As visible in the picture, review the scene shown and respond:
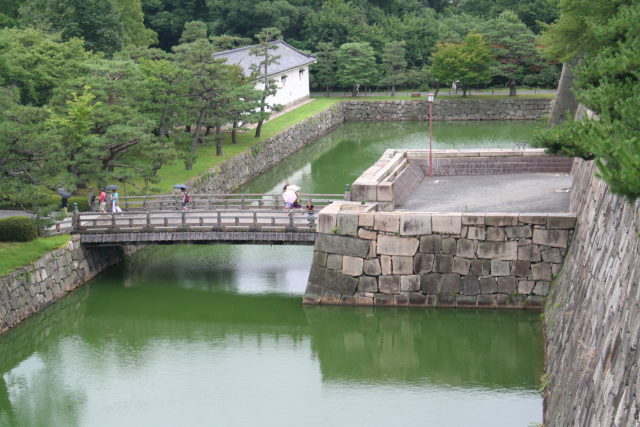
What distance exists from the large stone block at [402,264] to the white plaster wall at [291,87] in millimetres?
35569

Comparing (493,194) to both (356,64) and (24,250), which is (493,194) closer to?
(24,250)

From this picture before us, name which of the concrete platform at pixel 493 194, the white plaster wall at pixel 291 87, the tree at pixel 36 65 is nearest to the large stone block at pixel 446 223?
the concrete platform at pixel 493 194

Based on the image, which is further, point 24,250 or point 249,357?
point 24,250

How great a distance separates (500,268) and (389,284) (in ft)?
9.61

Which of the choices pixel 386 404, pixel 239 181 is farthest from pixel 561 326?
pixel 239 181

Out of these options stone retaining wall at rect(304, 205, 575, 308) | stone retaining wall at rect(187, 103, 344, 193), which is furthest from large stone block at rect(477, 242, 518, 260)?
stone retaining wall at rect(187, 103, 344, 193)

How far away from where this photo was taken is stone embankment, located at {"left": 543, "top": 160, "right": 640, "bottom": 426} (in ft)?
41.1

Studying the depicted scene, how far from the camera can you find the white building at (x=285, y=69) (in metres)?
59.6

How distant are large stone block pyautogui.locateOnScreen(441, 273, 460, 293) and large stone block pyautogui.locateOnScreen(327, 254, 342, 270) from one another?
277cm

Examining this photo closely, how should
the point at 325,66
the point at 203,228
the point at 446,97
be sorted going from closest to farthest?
the point at 203,228 → the point at 446,97 → the point at 325,66

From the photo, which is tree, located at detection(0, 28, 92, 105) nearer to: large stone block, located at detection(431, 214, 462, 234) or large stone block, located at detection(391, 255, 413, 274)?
large stone block, located at detection(391, 255, 413, 274)

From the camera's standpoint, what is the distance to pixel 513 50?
66.4m

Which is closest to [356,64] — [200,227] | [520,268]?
[200,227]

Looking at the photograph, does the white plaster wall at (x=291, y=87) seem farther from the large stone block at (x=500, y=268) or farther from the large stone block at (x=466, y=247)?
the large stone block at (x=500, y=268)
